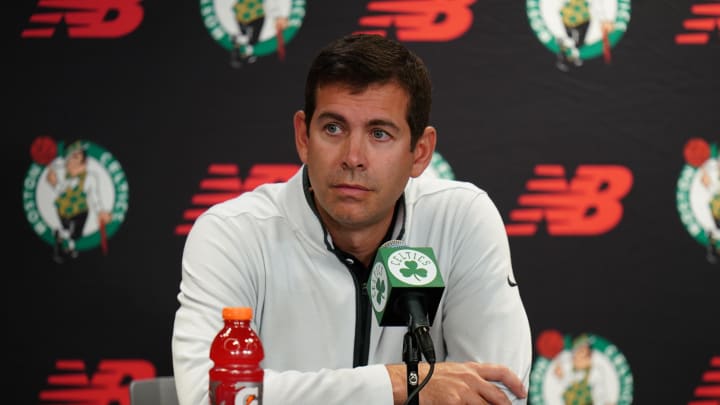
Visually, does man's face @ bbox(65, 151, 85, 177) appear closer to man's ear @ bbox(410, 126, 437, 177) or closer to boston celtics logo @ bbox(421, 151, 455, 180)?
boston celtics logo @ bbox(421, 151, 455, 180)

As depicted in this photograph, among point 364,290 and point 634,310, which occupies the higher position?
point 364,290

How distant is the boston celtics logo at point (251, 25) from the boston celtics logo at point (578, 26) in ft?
2.94

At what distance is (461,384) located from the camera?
1.67m

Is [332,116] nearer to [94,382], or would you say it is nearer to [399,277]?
[399,277]

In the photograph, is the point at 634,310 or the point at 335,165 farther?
the point at 634,310

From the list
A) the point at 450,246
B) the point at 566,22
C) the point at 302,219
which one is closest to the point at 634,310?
the point at 566,22

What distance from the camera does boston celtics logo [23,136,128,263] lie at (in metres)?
3.01

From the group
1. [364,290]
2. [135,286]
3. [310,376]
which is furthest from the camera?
[135,286]

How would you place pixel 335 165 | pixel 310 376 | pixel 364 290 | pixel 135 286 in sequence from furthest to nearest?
pixel 135 286
pixel 364 290
pixel 335 165
pixel 310 376

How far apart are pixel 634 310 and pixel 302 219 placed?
1.61 m

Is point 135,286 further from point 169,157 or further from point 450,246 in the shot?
point 450,246

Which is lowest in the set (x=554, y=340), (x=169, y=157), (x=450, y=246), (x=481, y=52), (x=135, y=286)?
(x=554, y=340)

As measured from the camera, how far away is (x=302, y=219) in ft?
6.72

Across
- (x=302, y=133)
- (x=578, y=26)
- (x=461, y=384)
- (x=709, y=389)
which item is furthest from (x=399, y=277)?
(x=709, y=389)
